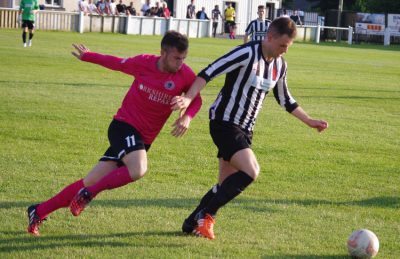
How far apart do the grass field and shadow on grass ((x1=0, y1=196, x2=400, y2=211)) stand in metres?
0.01

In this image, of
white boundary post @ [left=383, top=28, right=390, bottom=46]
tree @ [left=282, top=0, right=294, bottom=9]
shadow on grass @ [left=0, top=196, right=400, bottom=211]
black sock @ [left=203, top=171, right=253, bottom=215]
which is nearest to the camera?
black sock @ [left=203, top=171, right=253, bottom=215]

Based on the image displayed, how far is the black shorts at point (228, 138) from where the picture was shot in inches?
250

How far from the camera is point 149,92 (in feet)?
21.1

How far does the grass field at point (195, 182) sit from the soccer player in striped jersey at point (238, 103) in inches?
11.1

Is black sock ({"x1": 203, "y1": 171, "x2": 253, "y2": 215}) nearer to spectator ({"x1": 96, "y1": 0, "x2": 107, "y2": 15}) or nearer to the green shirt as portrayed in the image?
the green shirt

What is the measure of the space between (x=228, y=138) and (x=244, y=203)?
1477mm

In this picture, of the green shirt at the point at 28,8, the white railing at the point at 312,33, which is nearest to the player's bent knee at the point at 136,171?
the green shirt at the point at 28,8

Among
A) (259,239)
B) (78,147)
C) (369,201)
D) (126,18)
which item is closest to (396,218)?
(369,201)

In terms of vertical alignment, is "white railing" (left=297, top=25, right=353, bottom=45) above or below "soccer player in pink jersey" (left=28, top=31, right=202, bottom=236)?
below

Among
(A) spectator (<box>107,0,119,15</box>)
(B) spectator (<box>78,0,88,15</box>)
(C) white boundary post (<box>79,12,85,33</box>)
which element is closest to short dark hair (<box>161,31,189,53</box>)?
(C) white boundary post (<box>79,12,85,33</box>)

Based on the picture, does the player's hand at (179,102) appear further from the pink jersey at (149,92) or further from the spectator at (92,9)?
the spectator at (92,9)

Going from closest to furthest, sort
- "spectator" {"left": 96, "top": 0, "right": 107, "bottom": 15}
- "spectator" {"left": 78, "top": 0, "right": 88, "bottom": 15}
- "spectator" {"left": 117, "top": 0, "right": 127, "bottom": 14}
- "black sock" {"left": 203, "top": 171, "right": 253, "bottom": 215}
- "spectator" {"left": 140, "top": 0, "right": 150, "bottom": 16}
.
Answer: "black sock" {"left": 203, "top": 171, "right": 253, "bottom": 215}, "spectator" {"left": 78, "top": 0, "right": 88, "bottom": 15}, "spectator" {"left": 96, "top": 0, "right": 107, "bottom": 15}, "spectator" {"left": 117, "top": 0, "right": 127, "bottom": 14}, "spectator" {"left": 140, "top": 0, "right": 150, "bottom": 16}

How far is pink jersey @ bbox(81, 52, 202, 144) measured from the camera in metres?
6.42

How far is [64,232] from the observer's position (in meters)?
6.43
